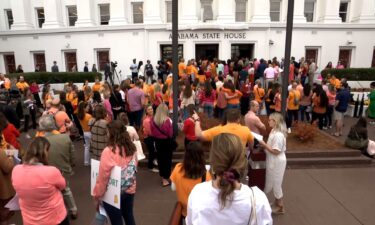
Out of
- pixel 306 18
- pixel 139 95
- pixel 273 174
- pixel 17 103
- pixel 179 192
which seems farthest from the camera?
pixel 306 18

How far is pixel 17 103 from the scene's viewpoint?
1135 cm

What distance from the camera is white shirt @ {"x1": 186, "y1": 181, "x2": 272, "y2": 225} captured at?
2076 millimetres

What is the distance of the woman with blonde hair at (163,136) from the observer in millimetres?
5973

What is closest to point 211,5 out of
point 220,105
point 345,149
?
point 220,105

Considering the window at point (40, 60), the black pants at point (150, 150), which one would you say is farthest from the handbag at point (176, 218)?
the window at point (40, 60)

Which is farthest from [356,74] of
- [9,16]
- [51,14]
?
[9,16]

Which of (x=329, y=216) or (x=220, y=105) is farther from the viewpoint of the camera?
(x=220, y=105)

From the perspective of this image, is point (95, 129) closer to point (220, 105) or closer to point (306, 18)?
point (220, 105)

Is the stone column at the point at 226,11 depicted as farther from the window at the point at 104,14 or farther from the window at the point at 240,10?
the window at the point at 104,14

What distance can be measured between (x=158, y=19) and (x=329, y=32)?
41.7ft

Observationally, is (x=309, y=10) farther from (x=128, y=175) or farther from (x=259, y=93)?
(x=128, y=175)

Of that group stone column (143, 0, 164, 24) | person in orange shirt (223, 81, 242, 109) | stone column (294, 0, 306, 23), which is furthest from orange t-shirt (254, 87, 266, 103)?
stone column (294, 0, 306, 23)

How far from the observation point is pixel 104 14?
→ 2428 centimetres

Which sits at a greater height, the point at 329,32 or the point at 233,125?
the point at 329,32
